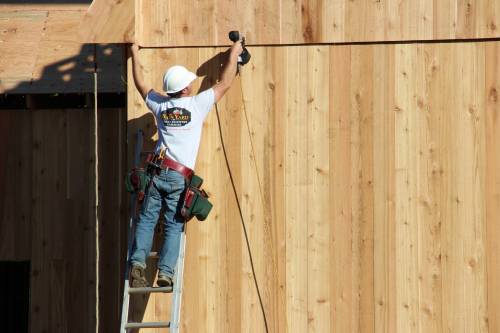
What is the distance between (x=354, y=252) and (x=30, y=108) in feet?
12.1

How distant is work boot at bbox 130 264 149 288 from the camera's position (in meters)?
8.35

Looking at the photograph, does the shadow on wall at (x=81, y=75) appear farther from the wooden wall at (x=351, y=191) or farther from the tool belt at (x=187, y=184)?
the tool belt at (x=187, y=184)

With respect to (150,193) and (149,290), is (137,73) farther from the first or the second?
(149,290)

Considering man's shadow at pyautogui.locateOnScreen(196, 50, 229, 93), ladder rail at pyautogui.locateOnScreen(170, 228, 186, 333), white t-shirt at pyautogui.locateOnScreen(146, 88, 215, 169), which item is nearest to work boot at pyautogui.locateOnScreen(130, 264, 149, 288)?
ladder rail at pyautogui.locateOnScreen(170, 228, 186, 333)

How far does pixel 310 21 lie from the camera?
8.88 m

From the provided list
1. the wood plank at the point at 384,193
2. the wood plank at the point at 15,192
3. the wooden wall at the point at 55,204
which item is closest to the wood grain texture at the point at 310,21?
the wood plank at the point at 384,193

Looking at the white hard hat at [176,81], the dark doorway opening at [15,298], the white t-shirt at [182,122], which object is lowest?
the dark doorway opening at [15,298]

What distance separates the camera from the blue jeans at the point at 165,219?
8.39m

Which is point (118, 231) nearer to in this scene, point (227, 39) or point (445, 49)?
point (227, 39)

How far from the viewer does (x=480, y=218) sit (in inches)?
344

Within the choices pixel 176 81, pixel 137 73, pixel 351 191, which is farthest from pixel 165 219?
pixel 351 191

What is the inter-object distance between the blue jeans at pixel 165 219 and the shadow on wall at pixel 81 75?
7.31ft

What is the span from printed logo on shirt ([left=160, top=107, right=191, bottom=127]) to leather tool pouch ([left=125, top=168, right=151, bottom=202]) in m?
0.44

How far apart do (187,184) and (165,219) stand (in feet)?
1.06
